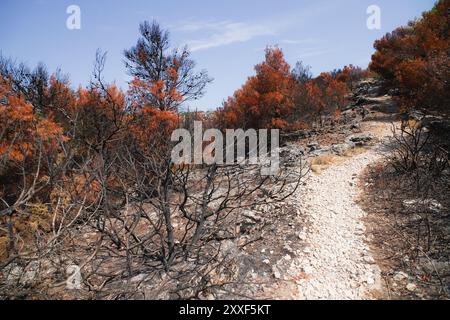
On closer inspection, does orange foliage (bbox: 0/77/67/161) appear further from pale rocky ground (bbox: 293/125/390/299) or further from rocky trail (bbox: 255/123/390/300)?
pale rocky ground (bbox: 293/125/390/299)

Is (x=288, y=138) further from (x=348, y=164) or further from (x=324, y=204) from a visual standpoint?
(x=324, y=204)

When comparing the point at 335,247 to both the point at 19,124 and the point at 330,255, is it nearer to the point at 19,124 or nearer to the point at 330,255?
the point at 330,255

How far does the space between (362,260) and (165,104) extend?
14.0 m

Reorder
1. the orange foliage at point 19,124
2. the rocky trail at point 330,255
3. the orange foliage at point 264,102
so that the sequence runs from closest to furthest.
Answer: the rocky trail at point 330,255
the orange foliage at point 19,124
the orange foliage at point 264,102

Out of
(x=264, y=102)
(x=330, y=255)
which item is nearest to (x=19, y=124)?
(x=330, y=255)

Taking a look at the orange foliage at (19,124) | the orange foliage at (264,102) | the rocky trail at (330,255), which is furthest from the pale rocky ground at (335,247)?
the orange foliage at (264,102)

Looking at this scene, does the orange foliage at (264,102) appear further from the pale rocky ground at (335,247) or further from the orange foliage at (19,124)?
the orange foliage at (19,124)

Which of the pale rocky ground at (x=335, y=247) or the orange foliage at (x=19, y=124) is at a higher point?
the orange foliage at (x=19, y=124)

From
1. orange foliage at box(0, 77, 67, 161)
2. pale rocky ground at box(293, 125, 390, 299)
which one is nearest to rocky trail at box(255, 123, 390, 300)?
pale rocky ground at box(293, 125, 390, 299)

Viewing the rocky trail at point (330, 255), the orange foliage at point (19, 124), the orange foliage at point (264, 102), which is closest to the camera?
the rocky trail at point (330, 255)

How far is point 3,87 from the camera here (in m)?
14.4

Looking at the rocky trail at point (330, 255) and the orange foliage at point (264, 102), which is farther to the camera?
the orange foliage at point (264, 102)
